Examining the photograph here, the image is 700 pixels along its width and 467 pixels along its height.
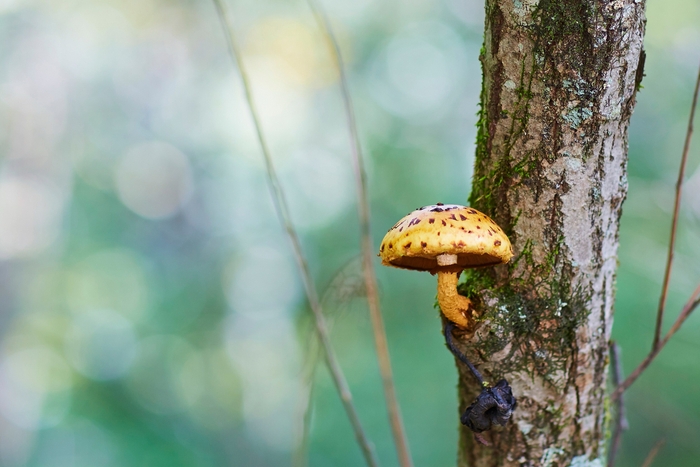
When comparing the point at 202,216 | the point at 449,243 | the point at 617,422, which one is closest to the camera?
the point at 449,243

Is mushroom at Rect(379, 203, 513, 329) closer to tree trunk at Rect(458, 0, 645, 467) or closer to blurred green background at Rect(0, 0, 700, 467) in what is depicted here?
tree trunk at Rect(458, 0, 645, 467)

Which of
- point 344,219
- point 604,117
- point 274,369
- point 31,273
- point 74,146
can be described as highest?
point 604,117

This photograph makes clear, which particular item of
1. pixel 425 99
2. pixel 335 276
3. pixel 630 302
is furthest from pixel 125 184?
pixel 335 276

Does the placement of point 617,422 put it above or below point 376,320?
below

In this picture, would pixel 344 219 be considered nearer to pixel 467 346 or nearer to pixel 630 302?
pixel 630 302

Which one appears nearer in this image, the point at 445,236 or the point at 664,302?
the point at 445,236

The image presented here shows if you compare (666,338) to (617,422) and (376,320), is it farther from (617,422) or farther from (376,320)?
(376,320)

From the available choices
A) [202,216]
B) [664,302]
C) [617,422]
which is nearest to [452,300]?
[664,302]

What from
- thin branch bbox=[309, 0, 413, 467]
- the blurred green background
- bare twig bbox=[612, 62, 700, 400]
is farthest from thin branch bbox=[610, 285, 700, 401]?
the blurred green background
